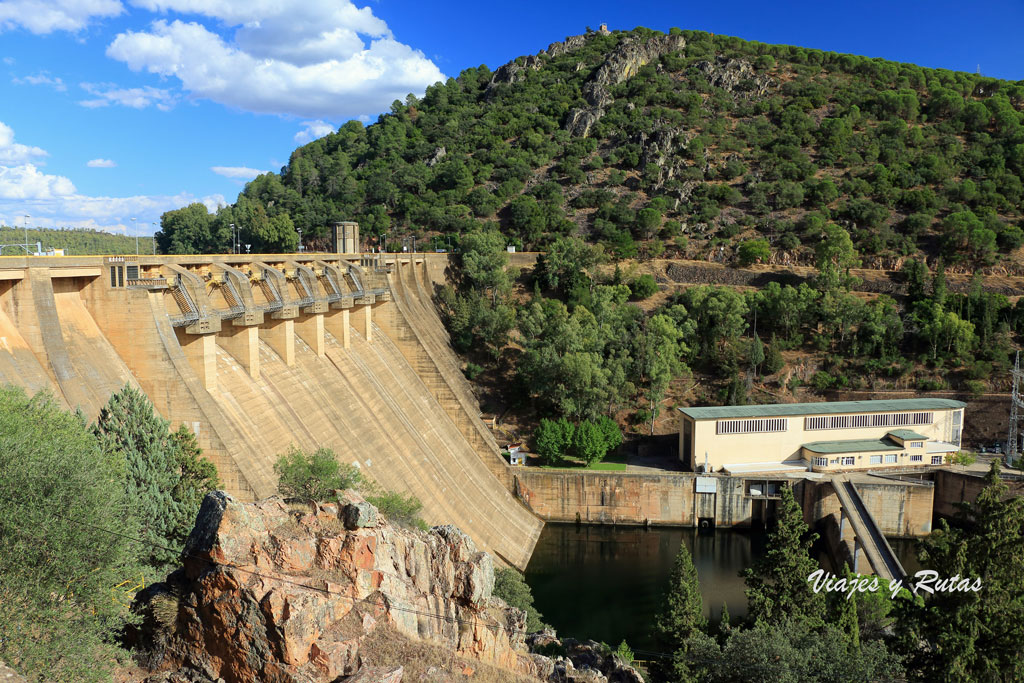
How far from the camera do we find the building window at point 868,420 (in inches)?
1578

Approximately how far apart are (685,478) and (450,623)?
27.4 meters

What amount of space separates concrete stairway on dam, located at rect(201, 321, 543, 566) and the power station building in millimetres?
10830

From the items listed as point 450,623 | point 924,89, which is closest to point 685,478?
point 450,623

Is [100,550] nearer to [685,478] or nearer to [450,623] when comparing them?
[450,623]

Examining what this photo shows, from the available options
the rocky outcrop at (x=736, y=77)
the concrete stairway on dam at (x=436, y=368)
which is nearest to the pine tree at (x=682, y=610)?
the concrete stairway on dam at (x=436, y=368)

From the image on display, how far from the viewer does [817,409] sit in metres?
40.4

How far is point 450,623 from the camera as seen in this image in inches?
517

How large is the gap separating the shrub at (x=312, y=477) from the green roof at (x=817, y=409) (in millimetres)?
24359

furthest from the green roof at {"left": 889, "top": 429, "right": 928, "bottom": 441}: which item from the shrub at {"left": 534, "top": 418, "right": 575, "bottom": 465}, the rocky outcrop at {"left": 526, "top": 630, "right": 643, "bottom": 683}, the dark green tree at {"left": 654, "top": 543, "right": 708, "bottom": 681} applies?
the rocky outcrop at {"left": 526, "top": 630, "right": 643, "bottom": 683}

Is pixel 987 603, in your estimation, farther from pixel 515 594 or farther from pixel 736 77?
pixel 736 77

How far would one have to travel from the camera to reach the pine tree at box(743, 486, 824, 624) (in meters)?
21.3

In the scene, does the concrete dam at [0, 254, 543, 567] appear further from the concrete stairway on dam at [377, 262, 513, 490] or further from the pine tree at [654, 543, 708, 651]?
the pine tree at [654, 543, 708, 651]

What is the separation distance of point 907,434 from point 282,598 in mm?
39499

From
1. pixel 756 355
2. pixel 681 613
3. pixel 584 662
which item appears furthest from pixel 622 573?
pixel 756 355
